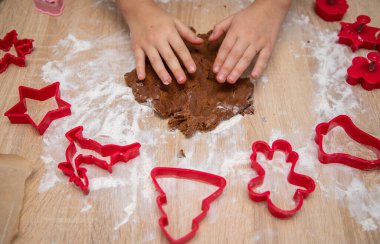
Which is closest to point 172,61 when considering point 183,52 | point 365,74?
point 183,52

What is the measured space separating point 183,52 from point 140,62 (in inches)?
4.4

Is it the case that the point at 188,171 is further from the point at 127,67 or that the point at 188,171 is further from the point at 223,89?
the point at 127,67

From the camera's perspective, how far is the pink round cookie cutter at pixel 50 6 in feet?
3.82

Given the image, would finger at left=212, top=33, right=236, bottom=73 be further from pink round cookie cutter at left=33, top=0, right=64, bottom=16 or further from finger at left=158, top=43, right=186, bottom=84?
pink round cookie cutter at left=33, top=0, right=64, bottom=16

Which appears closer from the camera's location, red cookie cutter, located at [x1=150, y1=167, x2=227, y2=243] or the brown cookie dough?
red cookie cutter, located at [x1=150, y1=167, x2=227, y2=243]

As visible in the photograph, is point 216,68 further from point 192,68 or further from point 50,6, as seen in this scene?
point 50,6

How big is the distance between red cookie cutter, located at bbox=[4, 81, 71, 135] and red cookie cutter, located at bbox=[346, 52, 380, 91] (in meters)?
0.72

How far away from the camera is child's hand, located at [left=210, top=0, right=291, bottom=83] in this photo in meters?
0.98

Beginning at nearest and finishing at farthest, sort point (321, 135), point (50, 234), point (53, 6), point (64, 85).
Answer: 1. point (50, 234)
2. point (321, 135)
3. point (64, 85)
4. point (53, 6)

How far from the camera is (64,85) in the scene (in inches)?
40.6

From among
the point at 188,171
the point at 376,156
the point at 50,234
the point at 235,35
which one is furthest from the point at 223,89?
the point at 50,234

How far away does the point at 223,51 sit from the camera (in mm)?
991

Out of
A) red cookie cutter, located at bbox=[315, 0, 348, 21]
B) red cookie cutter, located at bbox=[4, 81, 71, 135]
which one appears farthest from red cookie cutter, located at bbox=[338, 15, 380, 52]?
red cookie cutter, located at bbox=[4, 81, 71, 135]

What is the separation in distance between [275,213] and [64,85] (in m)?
0.61
